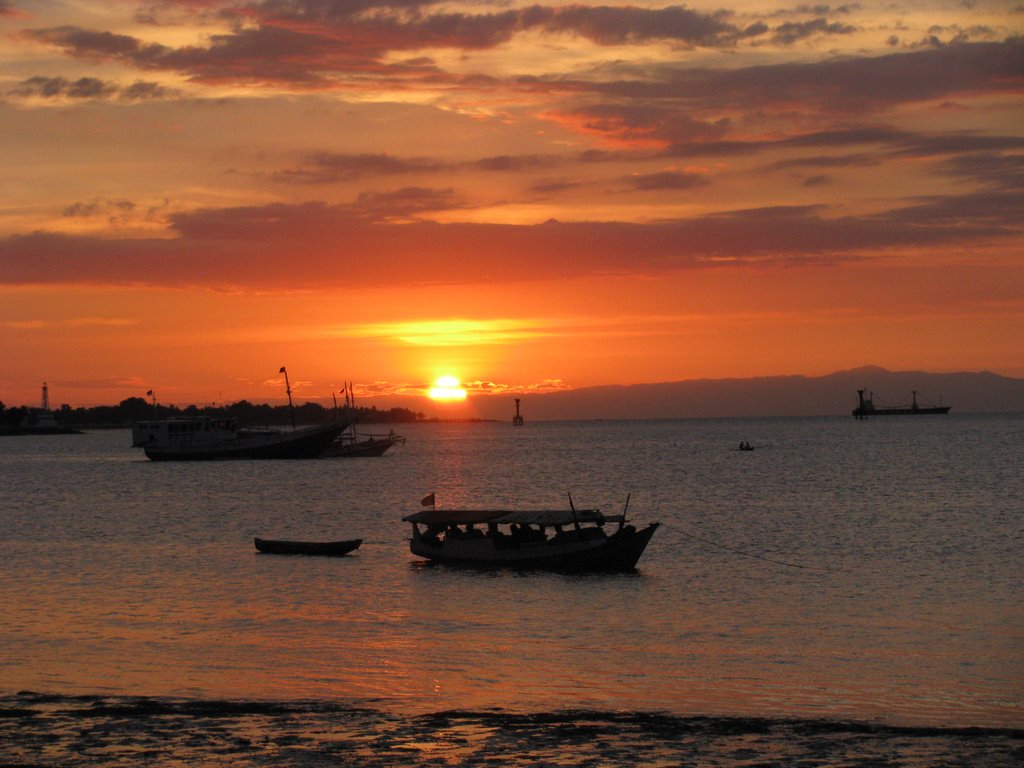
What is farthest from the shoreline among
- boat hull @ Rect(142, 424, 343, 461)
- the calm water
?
boat hull @ Rect(142, 424, 343, 461)

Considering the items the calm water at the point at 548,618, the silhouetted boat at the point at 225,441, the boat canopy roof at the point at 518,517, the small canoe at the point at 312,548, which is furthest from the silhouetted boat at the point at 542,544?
the silhouetted boat at the point at 225,441

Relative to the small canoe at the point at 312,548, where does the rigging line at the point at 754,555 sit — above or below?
below

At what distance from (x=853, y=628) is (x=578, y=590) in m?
11.9

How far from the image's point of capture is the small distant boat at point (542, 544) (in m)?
51.4

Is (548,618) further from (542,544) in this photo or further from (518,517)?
(518,517)

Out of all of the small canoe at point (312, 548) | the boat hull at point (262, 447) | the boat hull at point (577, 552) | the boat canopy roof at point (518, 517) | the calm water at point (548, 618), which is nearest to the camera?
the calm water at point (548, 618)

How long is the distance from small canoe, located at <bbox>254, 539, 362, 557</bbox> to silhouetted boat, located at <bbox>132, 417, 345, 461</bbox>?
11679 centimetres

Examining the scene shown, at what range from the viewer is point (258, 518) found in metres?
85.8

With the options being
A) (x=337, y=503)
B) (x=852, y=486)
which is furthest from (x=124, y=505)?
(x=852, y=486)

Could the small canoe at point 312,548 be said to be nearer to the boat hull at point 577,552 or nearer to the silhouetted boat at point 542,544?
the silhouetted boat at point 542,544

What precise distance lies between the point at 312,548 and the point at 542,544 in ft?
45.3

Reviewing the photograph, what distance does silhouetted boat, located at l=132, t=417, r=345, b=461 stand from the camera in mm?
177625

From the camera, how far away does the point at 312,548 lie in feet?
196

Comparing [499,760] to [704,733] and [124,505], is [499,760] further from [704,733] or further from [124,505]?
[124,505]
